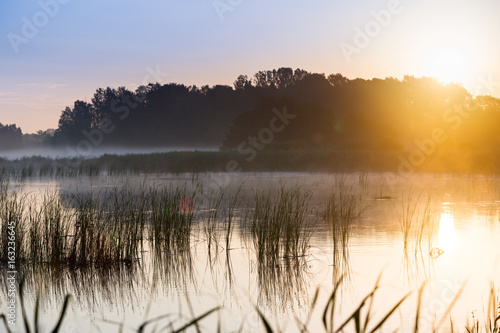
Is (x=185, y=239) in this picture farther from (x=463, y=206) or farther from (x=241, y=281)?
(x=463, y=206)

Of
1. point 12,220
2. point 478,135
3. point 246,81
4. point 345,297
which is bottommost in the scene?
point 345,297

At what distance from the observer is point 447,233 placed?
9.42m

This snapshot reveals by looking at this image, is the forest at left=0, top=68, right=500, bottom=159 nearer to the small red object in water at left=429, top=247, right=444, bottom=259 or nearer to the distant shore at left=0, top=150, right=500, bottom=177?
the distant shore at left=0, top=150, right=500, bottom=177

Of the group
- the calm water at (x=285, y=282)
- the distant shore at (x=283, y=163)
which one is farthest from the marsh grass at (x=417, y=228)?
the distant shore at (x=283, y=163)

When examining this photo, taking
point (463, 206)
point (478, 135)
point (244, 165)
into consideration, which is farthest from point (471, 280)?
point (478, 135)

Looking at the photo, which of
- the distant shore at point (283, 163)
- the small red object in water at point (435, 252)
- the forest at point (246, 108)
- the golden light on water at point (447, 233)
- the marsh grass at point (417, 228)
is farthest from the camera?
the forest at point (246, 108)

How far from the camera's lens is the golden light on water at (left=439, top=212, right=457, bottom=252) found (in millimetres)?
8398

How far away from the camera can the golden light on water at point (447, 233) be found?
27.6 feet

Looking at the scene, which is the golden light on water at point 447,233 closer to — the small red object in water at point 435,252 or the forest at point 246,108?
the small red object in water at point 435,252

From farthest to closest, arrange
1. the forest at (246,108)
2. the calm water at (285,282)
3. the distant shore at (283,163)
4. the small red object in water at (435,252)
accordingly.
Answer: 1. the forest at (246,108)
2. the distant shore at (283,163)
3. the small red object in water at (435,252)
4. the calm water at (285,282)

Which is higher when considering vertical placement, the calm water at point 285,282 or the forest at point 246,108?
the forest at point 246,108

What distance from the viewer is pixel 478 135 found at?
5441 cm

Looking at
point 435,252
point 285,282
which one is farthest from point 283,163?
point 285,282

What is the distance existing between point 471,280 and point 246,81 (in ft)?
208
